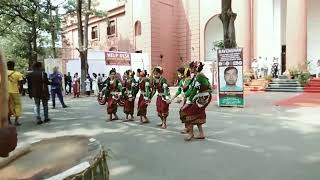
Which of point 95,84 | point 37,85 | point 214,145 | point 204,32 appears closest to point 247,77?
point 204,32

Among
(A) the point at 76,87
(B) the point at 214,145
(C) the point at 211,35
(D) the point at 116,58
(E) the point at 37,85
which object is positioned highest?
(C) the point at 211,35

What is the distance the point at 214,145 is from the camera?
26.1ft

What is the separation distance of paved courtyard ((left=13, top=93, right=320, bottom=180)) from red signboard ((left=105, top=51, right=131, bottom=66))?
1436 centimetres

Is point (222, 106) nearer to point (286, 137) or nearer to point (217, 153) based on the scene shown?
point (286, 137)

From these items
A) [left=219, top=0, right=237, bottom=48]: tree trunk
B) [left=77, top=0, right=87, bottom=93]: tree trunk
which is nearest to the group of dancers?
[left=219, top=0, right=237, bottom=48]: tree trunk

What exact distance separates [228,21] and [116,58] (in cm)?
1338

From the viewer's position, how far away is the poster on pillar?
14.8 m

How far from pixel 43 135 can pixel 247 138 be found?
14.7 feet

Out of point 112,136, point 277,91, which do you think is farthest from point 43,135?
→ point 277,91

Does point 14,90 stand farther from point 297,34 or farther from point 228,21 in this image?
point 297,34

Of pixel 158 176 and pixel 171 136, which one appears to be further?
pixel 171 136

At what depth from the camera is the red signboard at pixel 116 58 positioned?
2738cm

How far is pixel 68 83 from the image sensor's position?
90.2 ft

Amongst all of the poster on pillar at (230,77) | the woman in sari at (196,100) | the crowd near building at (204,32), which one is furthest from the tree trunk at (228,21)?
the crowd near building at (204,32)
